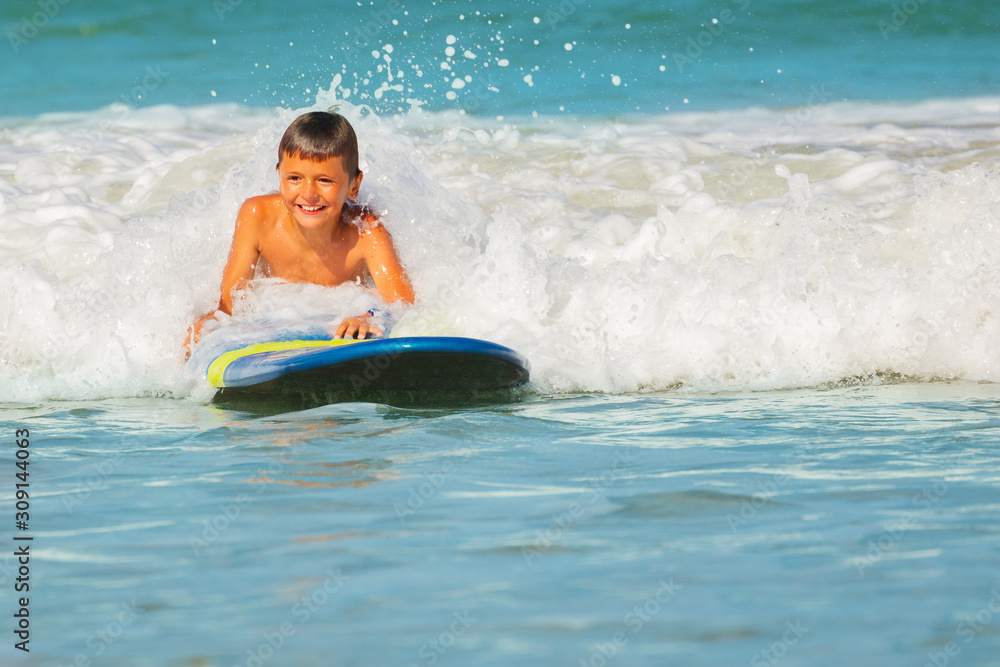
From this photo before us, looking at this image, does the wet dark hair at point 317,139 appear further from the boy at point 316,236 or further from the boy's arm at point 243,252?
the boy's arm at point 243,252

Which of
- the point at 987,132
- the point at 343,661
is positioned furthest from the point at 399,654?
the point at 987,132

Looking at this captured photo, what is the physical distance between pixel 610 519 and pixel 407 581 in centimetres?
60

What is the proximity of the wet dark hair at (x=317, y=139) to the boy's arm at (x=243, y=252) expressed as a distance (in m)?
0.38

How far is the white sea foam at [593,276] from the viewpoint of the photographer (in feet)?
15.0

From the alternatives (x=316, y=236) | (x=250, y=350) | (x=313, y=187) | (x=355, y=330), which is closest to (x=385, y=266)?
(x=316, y=236)

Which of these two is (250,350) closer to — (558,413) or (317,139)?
(317,139)

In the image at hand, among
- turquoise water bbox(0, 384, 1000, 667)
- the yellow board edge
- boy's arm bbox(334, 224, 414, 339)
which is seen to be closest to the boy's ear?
boy's arm bbox(334, 224, 414, 339)

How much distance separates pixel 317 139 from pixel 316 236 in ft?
1.68

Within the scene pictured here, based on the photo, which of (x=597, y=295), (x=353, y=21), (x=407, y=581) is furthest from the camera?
(x=353, y=21)

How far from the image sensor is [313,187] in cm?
468

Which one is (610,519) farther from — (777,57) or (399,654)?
(777,57)

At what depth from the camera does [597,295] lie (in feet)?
16.2

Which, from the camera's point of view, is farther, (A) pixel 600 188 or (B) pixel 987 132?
(B) pixel 987 132

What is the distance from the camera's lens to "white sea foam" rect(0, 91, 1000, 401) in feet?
15.0
